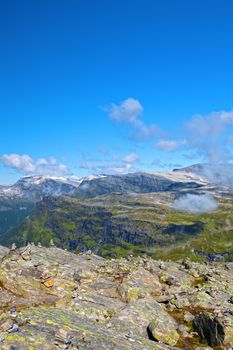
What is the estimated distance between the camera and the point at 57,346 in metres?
17.9

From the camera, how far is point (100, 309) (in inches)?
1136

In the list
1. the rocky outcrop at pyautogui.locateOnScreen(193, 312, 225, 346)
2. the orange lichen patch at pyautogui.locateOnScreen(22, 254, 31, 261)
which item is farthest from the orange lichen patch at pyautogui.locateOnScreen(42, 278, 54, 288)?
the rocky outcrop at pyautogui.locateOnScreen(193, 312, 225, 346)

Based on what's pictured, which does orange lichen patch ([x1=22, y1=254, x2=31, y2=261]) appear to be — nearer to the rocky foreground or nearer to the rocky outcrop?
the rocky foreground

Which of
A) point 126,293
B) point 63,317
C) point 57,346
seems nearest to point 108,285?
point 126,293

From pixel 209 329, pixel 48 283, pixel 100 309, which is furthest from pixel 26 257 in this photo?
pixel 209 329

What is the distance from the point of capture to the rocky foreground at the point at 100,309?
63.4 ft

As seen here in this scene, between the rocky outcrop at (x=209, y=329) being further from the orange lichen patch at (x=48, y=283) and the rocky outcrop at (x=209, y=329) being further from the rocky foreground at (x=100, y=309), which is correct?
the orange lichen patch at (x=48, y=283)

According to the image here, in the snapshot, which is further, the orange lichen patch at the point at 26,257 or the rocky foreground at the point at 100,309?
the orange lichen patch at the point at 26,257

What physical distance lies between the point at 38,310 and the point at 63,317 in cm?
175

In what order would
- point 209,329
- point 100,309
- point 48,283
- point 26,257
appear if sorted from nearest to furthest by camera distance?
point 209,329, point 100,309, point 48,283, point 26,257

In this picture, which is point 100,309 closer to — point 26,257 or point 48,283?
point 48,283

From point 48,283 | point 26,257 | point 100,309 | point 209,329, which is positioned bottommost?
point 209,329

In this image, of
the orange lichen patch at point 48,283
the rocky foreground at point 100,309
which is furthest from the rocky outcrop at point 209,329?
the orange lichen patch at point 48,283

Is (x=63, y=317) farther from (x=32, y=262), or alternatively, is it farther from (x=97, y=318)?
(x=32, y=262)
